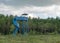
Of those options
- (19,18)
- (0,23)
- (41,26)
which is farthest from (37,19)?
(19,18)

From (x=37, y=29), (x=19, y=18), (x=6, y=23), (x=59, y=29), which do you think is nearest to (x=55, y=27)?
(x=59, y=29)

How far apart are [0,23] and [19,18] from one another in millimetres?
27718

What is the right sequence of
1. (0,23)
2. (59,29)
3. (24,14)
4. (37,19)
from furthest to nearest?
(37,19) → (59,29) → (0,23) → (24,14)

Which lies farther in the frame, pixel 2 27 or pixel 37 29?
pixel 37 29

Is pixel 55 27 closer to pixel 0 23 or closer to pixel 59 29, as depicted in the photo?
pixel 59 29

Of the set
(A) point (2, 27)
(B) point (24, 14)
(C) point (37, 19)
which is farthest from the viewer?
(C) point (37, 19)

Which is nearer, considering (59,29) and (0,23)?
(0,23)

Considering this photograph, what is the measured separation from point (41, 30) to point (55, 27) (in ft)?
16.5

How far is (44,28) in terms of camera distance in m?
60.6

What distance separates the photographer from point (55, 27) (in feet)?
203

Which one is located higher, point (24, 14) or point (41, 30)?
point (24, 14)

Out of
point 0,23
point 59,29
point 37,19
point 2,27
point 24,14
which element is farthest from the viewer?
point 37,19

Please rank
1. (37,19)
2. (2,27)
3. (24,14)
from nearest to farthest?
1. (24,14)
2. (2,27)
3. (37,19)

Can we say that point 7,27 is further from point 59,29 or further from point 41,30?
point 59,29
